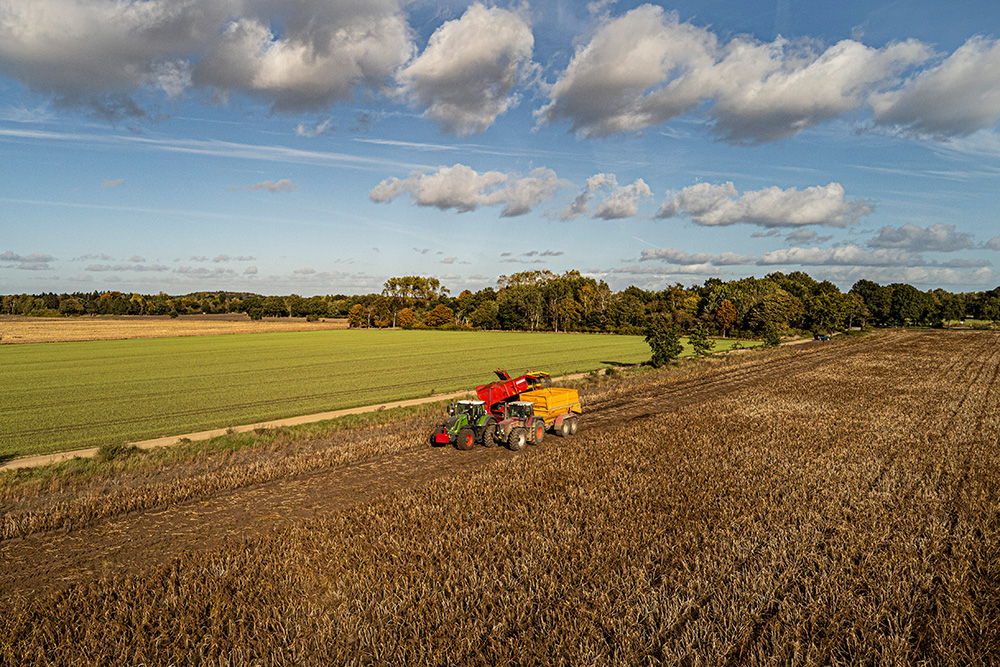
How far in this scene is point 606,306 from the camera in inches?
4811

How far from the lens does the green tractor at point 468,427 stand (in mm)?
17453

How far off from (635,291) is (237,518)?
12511cm

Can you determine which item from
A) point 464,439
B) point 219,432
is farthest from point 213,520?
point 219,432

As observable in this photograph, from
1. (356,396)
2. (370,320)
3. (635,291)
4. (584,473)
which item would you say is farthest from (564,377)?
(370,320)

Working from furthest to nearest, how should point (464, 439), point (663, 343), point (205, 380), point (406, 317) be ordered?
point (406, 317) → point (663, 343) → point (205, 380) → point (464, 439)

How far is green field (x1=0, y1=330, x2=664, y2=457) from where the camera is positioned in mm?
24453

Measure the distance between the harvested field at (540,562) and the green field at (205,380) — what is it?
10781 mm

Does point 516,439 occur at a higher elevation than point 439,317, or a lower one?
lower

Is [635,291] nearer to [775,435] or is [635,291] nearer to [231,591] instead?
[775,435]

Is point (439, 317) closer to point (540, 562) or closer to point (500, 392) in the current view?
point (500, 392)

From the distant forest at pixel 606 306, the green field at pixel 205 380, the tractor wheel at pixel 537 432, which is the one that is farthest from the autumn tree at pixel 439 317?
the tractor wheel at pixel 537 432

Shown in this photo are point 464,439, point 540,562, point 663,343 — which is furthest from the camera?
point 663,343

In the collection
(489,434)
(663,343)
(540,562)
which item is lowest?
(540,562)

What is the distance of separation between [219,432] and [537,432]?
14884 millimetres
